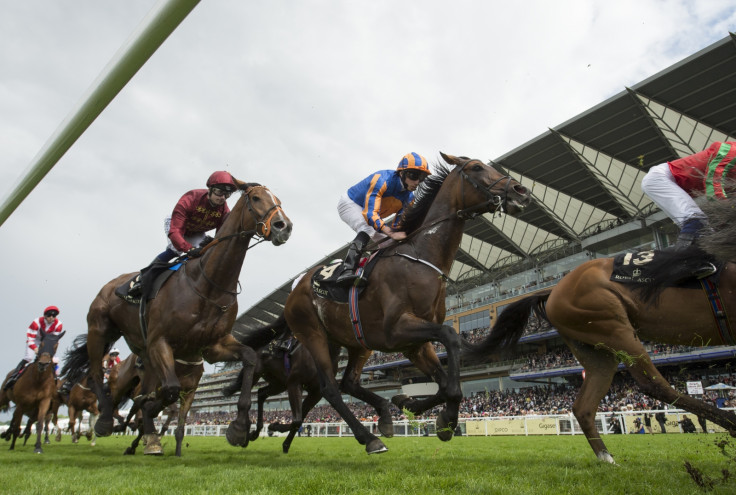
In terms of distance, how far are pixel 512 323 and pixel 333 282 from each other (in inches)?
90.3

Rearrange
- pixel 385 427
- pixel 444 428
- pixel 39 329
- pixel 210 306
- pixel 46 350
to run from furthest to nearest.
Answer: pixel 39 329 < pixel 46 350 < pixel 210 306 < pixel 385 427 < pixel 444 428

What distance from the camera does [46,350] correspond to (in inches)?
391

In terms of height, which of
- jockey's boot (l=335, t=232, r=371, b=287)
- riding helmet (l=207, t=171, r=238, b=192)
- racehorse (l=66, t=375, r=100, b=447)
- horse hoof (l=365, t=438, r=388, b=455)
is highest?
riding helmet (l=207, t=171, r=238, b=192)

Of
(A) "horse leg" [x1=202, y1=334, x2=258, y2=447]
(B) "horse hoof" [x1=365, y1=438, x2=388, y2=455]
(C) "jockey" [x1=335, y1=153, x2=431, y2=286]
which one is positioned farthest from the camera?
(C) "jockey" [x1=335, y1=153, x2=431, y2=286]

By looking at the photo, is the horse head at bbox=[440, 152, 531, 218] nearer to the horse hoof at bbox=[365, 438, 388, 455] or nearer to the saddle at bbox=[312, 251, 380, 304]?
the saddle at bbox=[312, 251, 380, 304]

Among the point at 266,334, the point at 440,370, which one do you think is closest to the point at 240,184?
the point at 266,334

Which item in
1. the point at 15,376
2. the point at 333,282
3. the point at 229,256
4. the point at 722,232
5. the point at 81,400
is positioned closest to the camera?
the point at 722,232

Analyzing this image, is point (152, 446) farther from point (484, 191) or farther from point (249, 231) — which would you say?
point (484, 191)

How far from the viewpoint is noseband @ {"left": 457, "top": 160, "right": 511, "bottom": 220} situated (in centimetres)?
490

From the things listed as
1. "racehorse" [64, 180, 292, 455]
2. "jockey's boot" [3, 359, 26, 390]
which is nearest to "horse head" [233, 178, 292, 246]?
"racehorse" [64, 180, 292, 455]

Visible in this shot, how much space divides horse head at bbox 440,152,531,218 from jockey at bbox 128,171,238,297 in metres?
2.97

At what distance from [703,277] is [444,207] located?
95.8 inches

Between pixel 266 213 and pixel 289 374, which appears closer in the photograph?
pixel 266 213

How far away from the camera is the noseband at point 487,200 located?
4898mm
